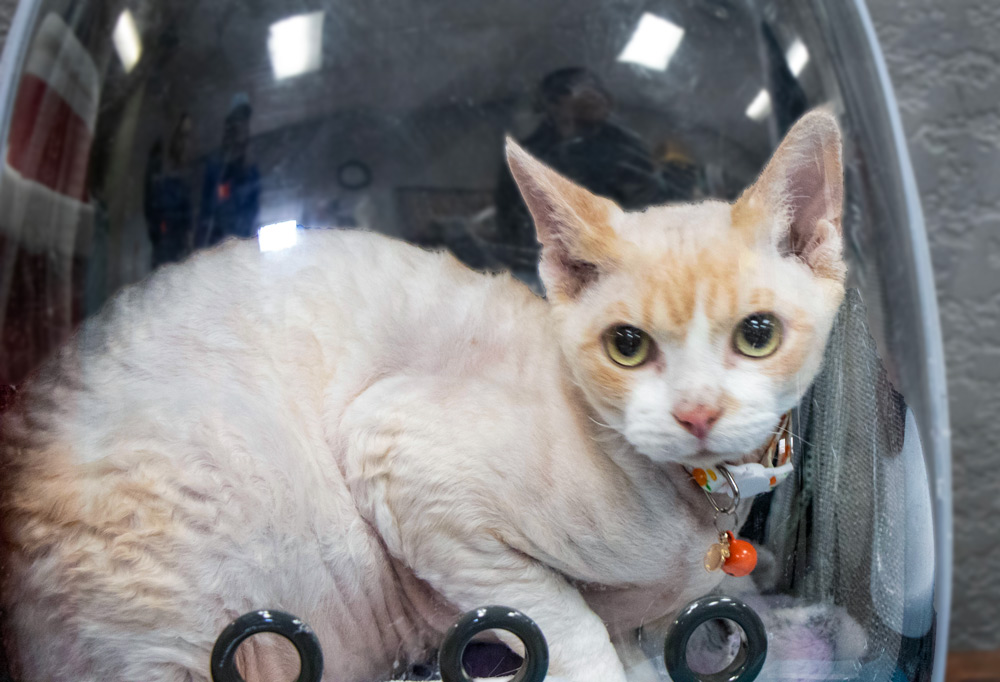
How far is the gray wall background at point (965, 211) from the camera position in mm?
1198

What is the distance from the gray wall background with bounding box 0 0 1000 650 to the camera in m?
1.20

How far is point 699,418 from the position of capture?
1.44 ft

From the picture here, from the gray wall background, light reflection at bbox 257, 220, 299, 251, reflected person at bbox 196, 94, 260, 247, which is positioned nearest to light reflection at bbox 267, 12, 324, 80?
reflected person at bbox 196, 94, 260, 247

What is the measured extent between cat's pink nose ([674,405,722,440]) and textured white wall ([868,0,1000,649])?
97cm

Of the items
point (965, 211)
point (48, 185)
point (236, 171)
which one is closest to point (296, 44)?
point (236, 171)

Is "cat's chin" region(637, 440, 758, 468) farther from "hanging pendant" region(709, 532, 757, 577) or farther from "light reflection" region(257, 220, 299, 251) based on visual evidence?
"light reflection" region(257, 220, 299, 251)

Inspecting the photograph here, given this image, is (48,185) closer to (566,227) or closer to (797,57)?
(566,227)

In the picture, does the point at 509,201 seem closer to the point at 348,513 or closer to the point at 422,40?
the point at 422,40

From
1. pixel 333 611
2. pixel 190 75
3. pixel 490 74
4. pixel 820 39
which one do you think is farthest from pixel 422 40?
pixel 333 611

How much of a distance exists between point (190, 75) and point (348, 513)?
0.38 metres

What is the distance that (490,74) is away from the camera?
707mm

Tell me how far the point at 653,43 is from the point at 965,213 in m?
0.81

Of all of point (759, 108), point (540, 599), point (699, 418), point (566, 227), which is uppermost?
point (759, 108)

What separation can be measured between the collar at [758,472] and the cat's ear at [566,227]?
13 cm
